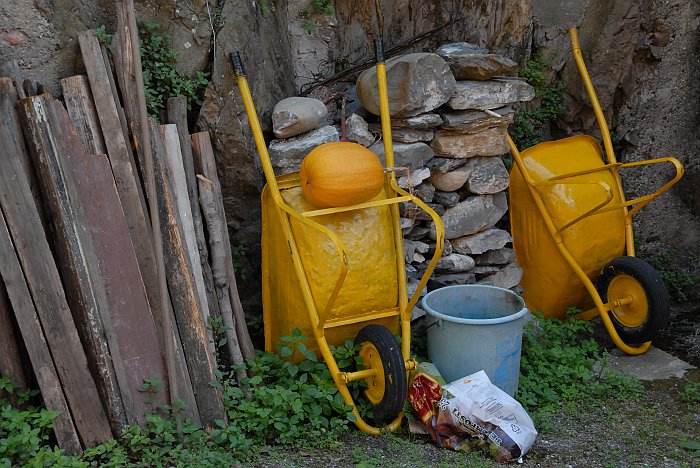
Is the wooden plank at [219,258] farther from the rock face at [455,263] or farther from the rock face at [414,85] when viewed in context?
the rock face at [455,263]

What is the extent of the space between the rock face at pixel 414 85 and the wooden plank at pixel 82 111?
1570 millimetres

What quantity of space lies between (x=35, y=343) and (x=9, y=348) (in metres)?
0.12

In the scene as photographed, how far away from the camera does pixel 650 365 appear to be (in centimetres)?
420

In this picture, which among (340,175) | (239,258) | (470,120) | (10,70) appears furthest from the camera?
(470,120)

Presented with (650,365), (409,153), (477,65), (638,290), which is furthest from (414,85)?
(650,365)

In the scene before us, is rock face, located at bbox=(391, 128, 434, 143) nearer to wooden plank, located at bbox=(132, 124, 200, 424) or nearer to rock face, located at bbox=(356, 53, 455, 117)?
rock face, located at bbox=(356, 53, 455, 117)

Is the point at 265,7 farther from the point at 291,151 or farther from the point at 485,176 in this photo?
the point at 485,176

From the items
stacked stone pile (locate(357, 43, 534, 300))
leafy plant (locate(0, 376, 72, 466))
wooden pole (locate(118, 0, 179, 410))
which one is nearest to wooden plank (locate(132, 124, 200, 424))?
wooden pole (locate(118, 0, 179, 410))

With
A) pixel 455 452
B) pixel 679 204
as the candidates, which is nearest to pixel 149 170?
pixel 455 452

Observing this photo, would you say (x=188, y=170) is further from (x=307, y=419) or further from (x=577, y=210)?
(x=577, y=210)

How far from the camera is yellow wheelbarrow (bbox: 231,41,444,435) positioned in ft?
10.8

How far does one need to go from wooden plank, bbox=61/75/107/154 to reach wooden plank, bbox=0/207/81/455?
34 centimetres

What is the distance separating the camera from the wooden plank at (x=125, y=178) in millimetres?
3047

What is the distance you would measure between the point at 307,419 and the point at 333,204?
3.37 ft
